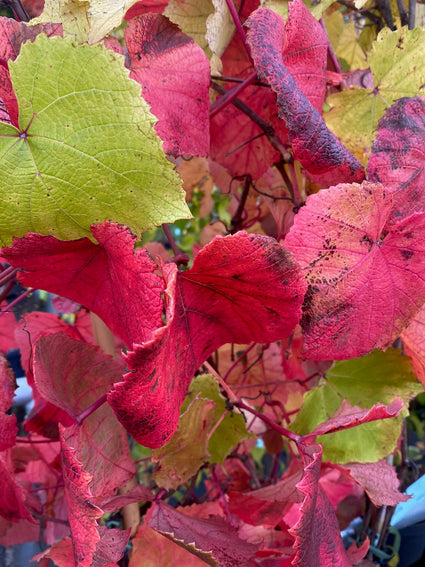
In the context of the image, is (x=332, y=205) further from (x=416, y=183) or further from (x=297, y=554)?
(x=297, y=554)

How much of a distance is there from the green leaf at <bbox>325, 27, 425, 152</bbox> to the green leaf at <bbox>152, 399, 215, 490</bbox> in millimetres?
295

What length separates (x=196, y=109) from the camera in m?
0.40

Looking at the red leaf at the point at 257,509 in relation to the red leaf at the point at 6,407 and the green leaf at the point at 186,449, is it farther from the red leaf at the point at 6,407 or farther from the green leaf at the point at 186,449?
the red leaf at the point at 6,407

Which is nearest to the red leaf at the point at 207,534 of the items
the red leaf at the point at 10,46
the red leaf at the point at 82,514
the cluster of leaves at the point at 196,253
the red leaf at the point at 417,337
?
the cluster of leaves at the point at 196,253

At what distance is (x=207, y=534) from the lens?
0.44m

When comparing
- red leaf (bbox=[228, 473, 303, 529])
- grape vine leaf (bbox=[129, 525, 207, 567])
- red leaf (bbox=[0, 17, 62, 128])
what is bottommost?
red leaf (bbox=[228, 473, 303, 529])

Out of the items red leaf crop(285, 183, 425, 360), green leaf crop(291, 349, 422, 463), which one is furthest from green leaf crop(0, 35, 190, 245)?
green leaf crop(291, 349, 422, 463)

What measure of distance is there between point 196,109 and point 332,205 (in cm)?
14

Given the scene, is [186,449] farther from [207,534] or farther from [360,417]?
[360,417]

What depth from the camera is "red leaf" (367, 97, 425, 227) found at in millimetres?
400

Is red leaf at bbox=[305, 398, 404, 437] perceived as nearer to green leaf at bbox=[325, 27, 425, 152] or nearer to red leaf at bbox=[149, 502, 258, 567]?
red leaf at bbox=[149, 502, 258, 567]

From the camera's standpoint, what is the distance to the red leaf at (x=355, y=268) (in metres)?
0.36

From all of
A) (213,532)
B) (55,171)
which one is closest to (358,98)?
(55,171)

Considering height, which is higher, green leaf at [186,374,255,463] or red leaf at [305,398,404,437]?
red leaf at [305,398,404,437]
